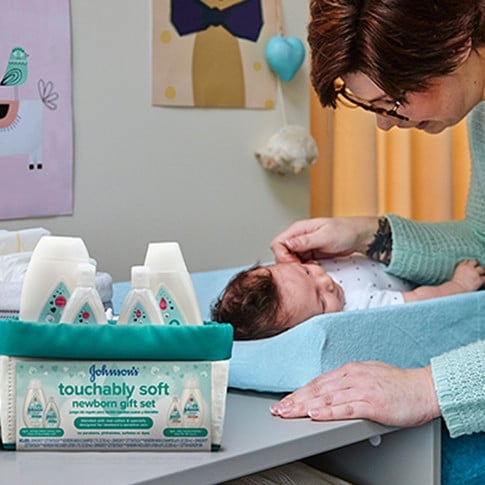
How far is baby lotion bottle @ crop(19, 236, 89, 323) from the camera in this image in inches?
30.2

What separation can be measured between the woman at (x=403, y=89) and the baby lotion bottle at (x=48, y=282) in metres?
0.26

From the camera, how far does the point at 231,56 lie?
5.32 feet

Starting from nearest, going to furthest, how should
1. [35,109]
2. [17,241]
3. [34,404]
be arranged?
[34,404], [17,241], [35,109]

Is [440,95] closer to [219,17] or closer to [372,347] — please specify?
[372,347]

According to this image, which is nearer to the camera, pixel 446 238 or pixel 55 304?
pixel 55 304

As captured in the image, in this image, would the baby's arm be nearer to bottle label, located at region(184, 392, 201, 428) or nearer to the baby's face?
the baby's face

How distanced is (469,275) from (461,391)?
1.60 ft

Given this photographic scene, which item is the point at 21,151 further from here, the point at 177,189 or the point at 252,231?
the point at 252,231

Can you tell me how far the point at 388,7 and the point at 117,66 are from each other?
629 millimetres

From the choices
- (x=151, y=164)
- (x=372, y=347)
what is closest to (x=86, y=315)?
(x=372, y=347)

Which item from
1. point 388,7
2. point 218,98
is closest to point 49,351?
point 388,7

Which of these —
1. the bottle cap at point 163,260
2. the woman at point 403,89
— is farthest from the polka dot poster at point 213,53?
the bottle cap at point 163,260

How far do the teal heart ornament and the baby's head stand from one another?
0.49 meters

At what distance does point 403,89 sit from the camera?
1.00 m
